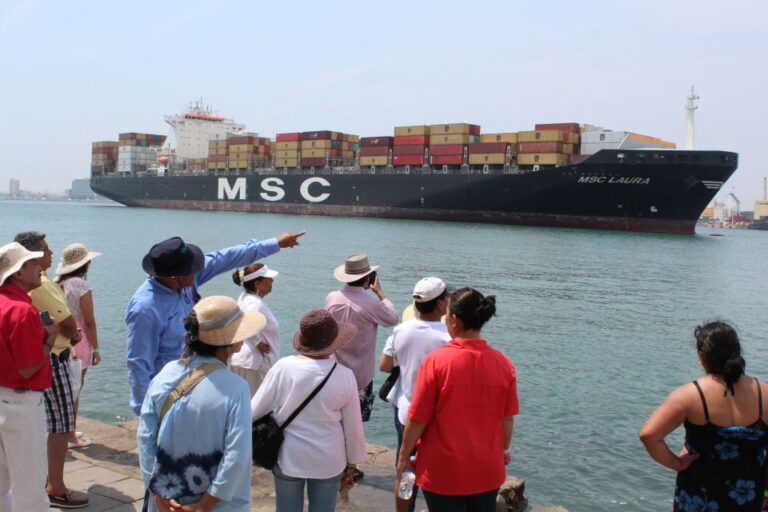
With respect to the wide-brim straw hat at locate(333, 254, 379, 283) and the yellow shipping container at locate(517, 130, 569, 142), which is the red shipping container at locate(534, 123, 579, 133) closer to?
the yellow shipping container at locate(517, 130, 569, 142)

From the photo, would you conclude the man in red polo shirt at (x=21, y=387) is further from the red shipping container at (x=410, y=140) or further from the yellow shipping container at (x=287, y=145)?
the yellow shipping container at (x=287, y=145)

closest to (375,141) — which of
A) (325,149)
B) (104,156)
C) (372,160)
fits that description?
(372,160)

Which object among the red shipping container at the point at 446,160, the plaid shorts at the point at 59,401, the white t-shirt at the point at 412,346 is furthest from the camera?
the red shipping container at the point at 446,160

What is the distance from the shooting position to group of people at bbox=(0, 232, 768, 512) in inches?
89.6

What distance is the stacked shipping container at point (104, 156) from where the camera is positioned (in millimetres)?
75688

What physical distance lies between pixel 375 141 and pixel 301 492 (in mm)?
50913

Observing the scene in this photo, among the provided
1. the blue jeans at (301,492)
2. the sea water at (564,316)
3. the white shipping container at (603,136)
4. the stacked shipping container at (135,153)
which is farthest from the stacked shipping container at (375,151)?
the blue jeans at (301,492)

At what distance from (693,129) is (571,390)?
4200cm

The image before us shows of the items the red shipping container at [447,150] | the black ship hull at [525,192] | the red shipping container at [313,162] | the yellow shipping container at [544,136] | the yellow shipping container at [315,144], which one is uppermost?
the yellow shipping container at [315,144]

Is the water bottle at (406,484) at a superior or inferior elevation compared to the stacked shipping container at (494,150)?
inferior

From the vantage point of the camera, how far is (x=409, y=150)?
1982 inches

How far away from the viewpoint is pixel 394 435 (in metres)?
6.57

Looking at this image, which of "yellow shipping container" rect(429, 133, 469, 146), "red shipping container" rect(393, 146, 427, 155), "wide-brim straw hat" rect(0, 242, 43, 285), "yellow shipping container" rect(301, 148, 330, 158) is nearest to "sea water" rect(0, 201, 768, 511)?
"wide-brim straw hat" rect(0, 242, 43, 285)

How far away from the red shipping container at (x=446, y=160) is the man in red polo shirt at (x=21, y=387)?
45.6 meters
